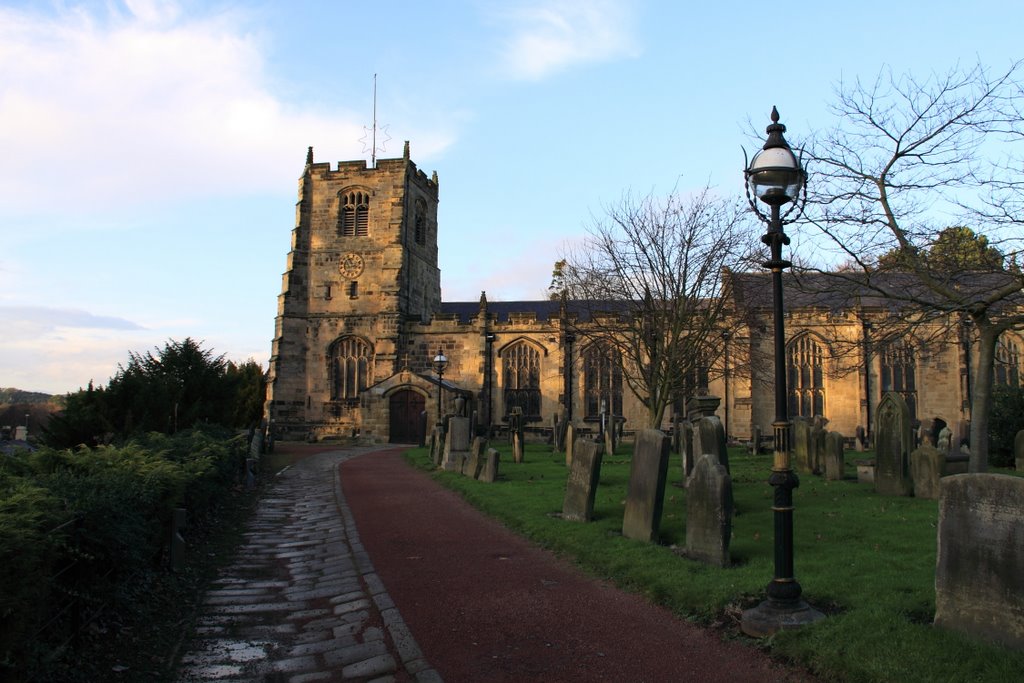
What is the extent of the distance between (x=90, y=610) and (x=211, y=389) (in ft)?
53.5

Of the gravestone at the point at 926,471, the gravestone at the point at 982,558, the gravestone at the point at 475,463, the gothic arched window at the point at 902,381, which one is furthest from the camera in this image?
the gothic arched window at the point at 902,381

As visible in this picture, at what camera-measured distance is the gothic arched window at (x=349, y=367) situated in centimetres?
4000

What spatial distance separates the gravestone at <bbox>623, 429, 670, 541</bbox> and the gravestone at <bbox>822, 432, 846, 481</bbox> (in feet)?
24.7

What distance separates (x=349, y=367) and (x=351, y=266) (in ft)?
18.8

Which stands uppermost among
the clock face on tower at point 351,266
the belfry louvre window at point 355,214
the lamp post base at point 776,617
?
the belfry louvre window at point 355,214

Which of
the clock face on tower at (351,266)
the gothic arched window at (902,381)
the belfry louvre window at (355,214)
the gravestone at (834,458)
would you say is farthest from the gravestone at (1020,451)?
the belfry louvre window at (355,214)

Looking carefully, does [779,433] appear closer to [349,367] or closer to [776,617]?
[776,617]

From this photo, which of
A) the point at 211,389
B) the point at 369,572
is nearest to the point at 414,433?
the point at 211,389

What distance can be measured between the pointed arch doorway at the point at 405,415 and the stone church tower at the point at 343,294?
78.1 inches

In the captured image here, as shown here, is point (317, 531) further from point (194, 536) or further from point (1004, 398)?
point (1004, 398)

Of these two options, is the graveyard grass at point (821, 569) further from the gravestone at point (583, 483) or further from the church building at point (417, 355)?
the church building at point (417, 355)

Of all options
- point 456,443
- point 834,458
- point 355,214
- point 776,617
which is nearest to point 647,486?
point 776,617

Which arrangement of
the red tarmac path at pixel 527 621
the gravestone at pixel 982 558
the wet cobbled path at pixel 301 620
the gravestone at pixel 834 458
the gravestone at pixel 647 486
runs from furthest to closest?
the gravestone at pixel 834 458 → the gravestone at pixel 647 486 → the wet cobbled path at pixel 301 620 → the red tarmac path at pixel 527 621 → the gravestone at pixel 982 558

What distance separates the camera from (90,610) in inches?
223
